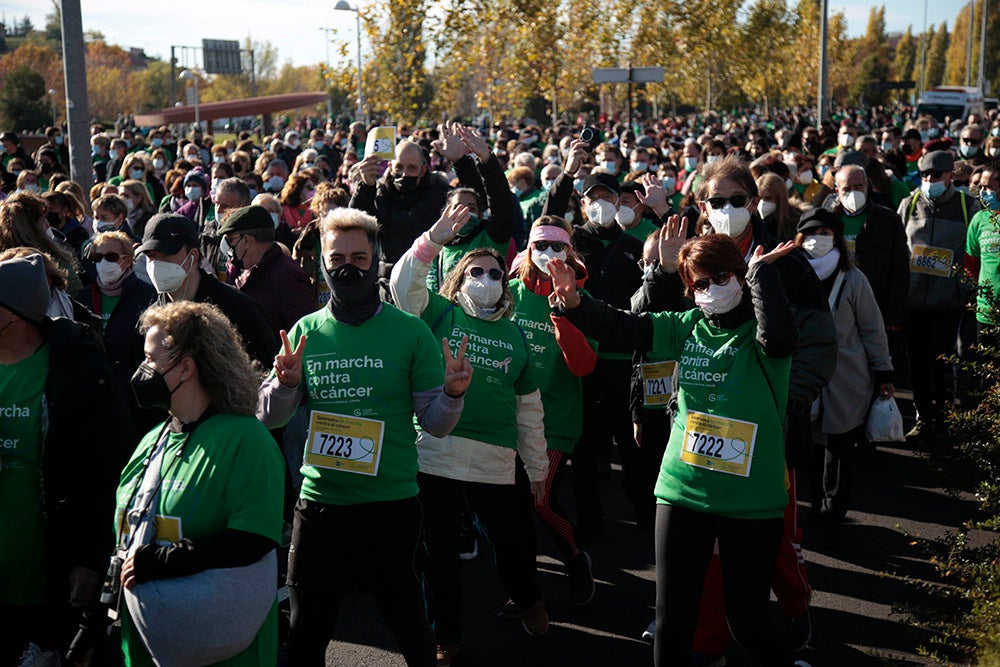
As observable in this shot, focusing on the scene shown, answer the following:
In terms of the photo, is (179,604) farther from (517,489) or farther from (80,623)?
(517,489)

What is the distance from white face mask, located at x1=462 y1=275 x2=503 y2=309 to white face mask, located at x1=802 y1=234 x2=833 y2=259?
1.98 meters

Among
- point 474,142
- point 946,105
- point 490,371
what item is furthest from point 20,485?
point 946,105

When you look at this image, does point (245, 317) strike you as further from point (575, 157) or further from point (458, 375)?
point (575, 157)

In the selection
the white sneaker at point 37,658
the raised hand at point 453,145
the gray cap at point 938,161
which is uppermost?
the raised hand at point 453,145

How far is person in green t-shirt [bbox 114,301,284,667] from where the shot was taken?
3.43 m

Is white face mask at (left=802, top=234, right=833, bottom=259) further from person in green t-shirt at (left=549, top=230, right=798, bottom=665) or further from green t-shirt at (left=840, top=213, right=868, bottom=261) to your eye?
green t-shirt at (left=840, top=213, right=868, bottom=261)

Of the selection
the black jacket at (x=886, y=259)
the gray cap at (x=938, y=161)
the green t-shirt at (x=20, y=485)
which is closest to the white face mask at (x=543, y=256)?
the green t-shirt at (x=20, y=485)

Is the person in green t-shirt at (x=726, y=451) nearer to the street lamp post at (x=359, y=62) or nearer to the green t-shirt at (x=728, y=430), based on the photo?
the green t-shirt at (x=728, y=430)

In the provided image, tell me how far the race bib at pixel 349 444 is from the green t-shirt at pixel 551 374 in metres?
1.74

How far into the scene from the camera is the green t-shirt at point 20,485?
4172 mm

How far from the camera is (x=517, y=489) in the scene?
19.1 ft

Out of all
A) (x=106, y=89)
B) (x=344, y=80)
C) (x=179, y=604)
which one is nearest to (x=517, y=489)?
(x=179, y=604)

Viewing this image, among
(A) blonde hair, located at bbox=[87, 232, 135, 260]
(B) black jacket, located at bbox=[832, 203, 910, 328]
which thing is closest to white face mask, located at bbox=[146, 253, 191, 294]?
(A) blonde hair, located at bbox=[87, 232, 135, 260]

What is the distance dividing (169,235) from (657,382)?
2.58 meters
